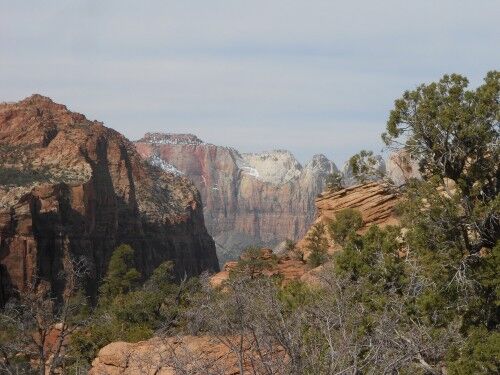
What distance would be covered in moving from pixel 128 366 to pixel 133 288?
186 ft

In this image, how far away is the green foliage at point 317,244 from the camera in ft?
197

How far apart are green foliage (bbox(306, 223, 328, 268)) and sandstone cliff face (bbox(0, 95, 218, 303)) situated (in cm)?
2416

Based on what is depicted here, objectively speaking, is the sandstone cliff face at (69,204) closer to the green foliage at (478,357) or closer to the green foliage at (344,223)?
the green foliage at (344,223)

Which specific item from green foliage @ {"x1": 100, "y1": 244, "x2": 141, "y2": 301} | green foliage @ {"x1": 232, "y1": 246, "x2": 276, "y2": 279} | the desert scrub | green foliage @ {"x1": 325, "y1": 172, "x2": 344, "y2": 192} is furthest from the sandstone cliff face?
green foliage @ {"x1": 325, "y1": 172, "x2": 344, "y2": 192}

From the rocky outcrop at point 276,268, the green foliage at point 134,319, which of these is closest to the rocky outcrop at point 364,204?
the rocky outcrop at point 276,268

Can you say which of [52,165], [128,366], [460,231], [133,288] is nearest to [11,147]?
[52,165]

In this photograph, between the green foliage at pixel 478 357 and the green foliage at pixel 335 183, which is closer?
the green foliage at pixel 478 357

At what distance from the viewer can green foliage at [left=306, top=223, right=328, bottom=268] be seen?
6009 centimetres

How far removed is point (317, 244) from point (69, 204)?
169 ft

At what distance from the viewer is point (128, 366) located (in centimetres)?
2783

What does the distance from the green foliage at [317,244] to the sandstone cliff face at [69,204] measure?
24163mm

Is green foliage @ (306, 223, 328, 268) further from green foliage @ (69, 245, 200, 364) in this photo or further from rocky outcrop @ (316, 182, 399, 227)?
green foliage @ (69, 245, 200, 364)

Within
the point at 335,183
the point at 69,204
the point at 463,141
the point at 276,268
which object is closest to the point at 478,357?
the point at 463,141

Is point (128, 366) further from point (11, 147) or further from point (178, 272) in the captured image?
point (178, 272)
